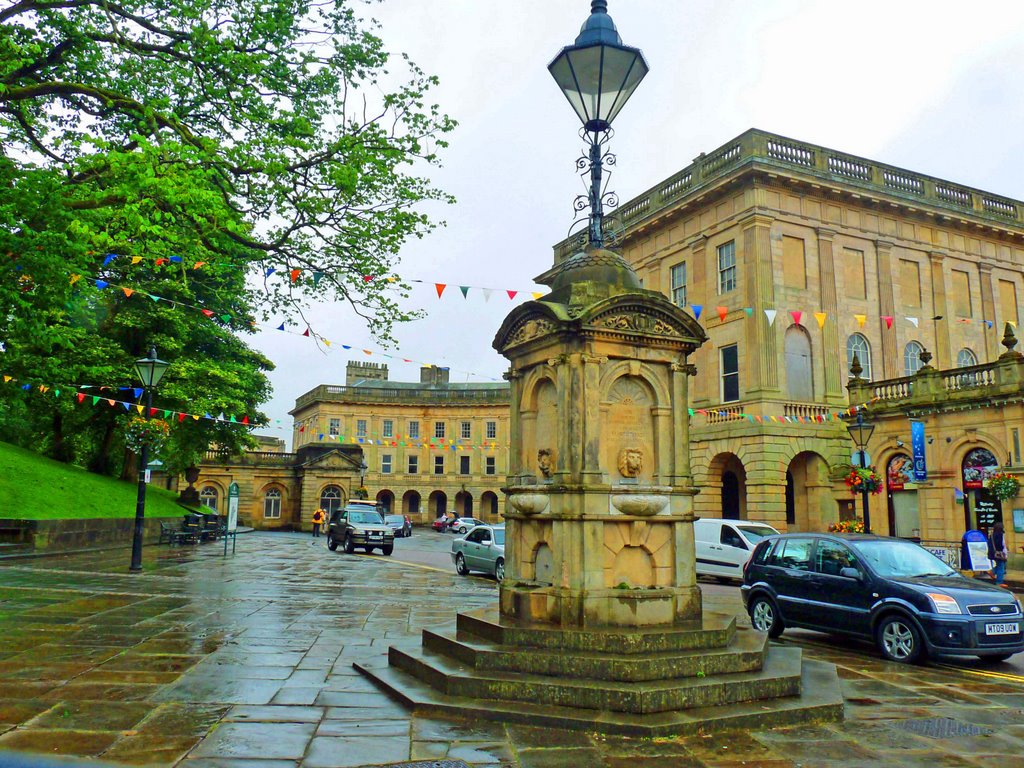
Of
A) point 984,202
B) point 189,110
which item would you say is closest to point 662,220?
point 984,202

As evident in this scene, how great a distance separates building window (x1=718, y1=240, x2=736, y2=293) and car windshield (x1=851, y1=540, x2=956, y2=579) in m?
Result: 21.9

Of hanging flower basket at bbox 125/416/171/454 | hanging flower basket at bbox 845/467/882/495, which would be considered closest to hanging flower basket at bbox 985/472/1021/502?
hanging flower basket at bbox 845/467/882/495

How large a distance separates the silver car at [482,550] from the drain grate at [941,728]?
14.2 metres

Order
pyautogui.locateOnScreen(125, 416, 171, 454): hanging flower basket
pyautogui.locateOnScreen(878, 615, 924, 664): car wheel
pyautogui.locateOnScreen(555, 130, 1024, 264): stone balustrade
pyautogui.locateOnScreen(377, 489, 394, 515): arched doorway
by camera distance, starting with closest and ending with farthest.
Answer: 1. pyautogui.locateOnScreen(878, 615, 924, 664): car wheel
2. pyautogui.locateOnScreen(125, 416, 171, 454): hanging flower basket
3. pyautogui.locateOnScreen(555, 130, 1024, 264): stone balustrade
4. pyautogui.locateOnScreen(377, 489, 394, 515): arched doorway

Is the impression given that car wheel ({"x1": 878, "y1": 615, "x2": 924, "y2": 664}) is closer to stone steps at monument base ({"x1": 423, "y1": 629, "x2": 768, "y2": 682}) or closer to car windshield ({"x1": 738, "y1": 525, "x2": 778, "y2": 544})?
stone steps at monument base ({"x1": 423, "y1": 629, "x2": 768, "y2": 682})

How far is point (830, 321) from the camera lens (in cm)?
3123

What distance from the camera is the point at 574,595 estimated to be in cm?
695

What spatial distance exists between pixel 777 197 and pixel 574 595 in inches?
1081

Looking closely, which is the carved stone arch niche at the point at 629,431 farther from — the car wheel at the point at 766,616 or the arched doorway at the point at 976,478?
the arched doorway at the point at 976,478

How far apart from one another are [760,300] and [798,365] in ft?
10.5

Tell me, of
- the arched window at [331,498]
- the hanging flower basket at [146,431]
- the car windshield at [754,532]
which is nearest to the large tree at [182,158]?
the hanging flower basket at [146,431]

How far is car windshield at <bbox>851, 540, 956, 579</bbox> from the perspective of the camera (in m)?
10.1

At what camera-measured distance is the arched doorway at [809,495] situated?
30.3 meters

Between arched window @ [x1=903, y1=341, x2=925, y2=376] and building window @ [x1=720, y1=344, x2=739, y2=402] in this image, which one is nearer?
building window @ [x1=720, y1=344, x2=739, y2=402]
